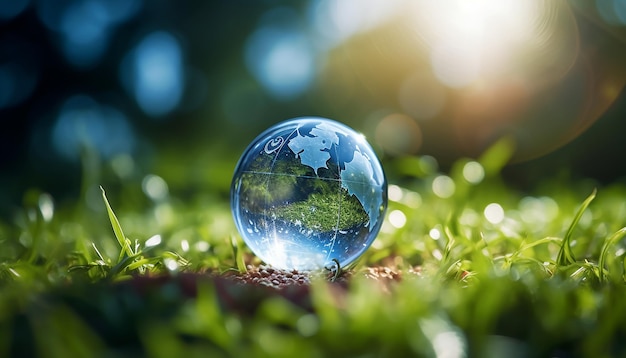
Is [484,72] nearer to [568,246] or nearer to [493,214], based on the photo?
[493,214]

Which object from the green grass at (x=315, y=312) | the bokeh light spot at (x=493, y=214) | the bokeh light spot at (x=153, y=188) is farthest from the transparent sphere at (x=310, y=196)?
the bokeh light spot at (x=153, y=188)

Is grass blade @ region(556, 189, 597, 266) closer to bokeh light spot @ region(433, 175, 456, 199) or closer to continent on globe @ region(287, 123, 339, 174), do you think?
continent on globe @ region(287, 123, 339, 174)

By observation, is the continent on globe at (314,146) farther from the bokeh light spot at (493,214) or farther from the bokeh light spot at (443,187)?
the bokeh light spot at (443,187)

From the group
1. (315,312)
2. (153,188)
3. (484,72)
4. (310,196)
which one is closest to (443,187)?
(153,188)

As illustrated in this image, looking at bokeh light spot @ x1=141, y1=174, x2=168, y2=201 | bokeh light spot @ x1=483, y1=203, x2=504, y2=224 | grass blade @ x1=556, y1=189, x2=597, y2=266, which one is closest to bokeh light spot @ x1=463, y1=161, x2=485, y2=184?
bokeh light spot @ x1=483, y1=203, x2=504, y2=224

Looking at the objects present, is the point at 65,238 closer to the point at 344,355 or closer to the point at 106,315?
the point at 106,315

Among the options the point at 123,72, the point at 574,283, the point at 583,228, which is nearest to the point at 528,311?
the point at 574,283
